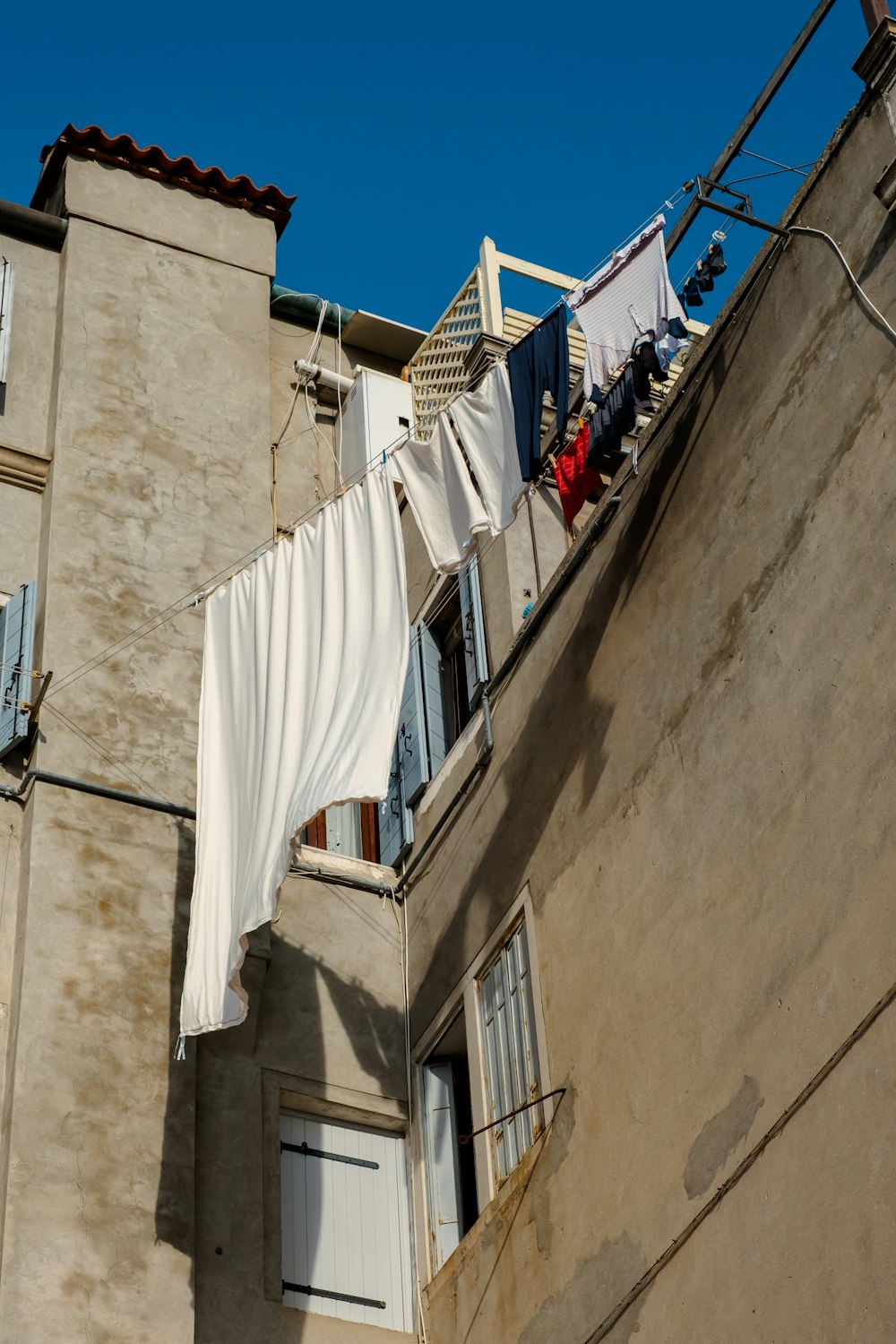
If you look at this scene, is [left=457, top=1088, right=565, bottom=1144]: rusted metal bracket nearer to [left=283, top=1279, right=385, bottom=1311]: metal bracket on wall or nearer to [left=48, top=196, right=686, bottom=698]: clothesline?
[left=283, top=1279, right=385, bottom=1311]: metal bracket on wall

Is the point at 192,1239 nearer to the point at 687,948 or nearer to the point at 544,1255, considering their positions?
the point at 544,1255

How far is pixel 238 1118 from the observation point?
40.7 ft

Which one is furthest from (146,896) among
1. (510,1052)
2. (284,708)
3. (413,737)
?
(510,1052)

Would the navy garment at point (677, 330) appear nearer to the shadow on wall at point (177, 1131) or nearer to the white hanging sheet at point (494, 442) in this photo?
the white hanging sheet at point (494, 442)

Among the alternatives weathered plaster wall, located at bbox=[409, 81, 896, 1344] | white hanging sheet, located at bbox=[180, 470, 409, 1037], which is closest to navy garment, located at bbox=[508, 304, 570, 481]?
weathered plaster wall, located at bbox=[409, 81, 896, 1344]

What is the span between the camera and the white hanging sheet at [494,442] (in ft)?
39.6

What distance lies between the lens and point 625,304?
38.5ft

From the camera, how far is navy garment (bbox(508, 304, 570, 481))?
11.8 m

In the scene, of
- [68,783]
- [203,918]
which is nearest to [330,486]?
[68,783]

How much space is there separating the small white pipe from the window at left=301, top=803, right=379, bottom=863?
4618 millimetres

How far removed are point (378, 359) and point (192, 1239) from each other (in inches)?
392

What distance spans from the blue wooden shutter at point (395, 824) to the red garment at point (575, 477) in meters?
2.36

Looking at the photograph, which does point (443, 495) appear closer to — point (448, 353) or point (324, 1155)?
point (324, 1155)

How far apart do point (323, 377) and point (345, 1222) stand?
27.8 feet
